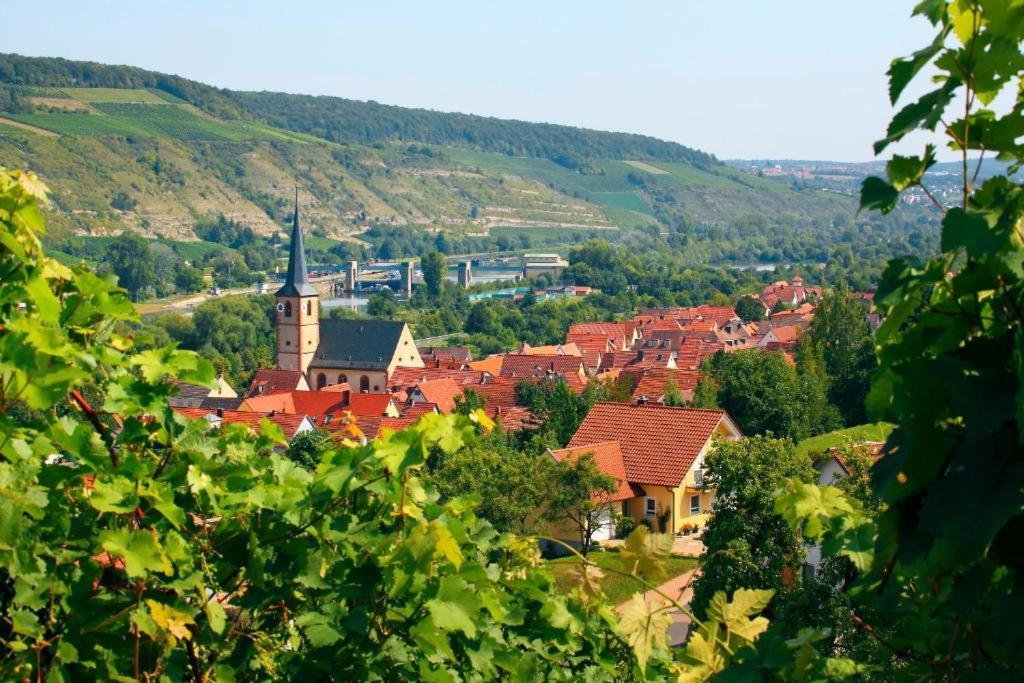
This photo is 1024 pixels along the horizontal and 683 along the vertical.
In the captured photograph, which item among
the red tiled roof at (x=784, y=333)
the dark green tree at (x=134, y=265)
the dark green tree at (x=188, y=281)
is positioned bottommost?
the dark green tree at (x=188, y=281)

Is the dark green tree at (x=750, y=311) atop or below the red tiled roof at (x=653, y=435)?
below

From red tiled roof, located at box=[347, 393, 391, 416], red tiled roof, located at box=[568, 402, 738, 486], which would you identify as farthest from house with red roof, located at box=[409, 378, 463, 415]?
red tiled roof, located at box=[568, 402, 738, 486]

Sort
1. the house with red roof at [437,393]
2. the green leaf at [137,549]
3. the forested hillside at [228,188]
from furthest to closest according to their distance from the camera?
the forested hillside at [228,188] < the house with red roof at [437,393] < the green leaf at [137,549]

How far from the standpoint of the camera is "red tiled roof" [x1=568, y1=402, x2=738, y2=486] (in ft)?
89.9

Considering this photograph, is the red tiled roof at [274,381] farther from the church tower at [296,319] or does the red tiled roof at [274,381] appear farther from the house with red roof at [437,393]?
the house with red roof at [437,393]

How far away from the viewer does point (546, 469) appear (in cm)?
2519

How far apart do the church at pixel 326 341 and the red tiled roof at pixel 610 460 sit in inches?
1155

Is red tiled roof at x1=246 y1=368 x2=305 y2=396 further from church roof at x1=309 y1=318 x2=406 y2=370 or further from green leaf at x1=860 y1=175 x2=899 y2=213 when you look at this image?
green leaf at x1=860 y1=175 x2=899 y2=213

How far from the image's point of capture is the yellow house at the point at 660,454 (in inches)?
1070

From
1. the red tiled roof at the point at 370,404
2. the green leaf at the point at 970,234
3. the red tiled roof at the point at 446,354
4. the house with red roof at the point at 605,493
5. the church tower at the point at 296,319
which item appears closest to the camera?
the green leaf at the point at 970,234

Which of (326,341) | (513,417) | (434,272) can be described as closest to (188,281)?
(434,272)

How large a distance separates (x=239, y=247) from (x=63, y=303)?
5558 inches

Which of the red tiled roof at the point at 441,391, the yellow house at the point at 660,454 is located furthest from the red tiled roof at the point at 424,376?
the yellow house at the point at 660,454

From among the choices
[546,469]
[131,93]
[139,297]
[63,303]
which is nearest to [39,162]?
[139,297]
